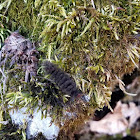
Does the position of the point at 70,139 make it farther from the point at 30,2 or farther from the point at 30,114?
the point at 30,2

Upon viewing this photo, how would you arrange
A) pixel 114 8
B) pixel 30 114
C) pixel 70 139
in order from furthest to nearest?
pixel 70 139
pixel 30 114
pixel 114 8

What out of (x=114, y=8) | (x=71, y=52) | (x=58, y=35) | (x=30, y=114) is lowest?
(x=30, y=114)

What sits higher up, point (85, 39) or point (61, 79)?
point (85, 39)

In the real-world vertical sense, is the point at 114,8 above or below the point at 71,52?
above

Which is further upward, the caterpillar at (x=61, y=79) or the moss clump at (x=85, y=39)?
the moss clump at (x=85, y=39)

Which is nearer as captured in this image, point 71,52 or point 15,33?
point 71,52

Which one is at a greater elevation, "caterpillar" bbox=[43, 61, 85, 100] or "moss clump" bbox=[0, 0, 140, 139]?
"moss clump" bbox=[0, 0, 140, 139]

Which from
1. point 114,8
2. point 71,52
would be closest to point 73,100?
point 71,52

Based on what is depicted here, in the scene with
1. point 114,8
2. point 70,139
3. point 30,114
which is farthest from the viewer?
point 70,139
